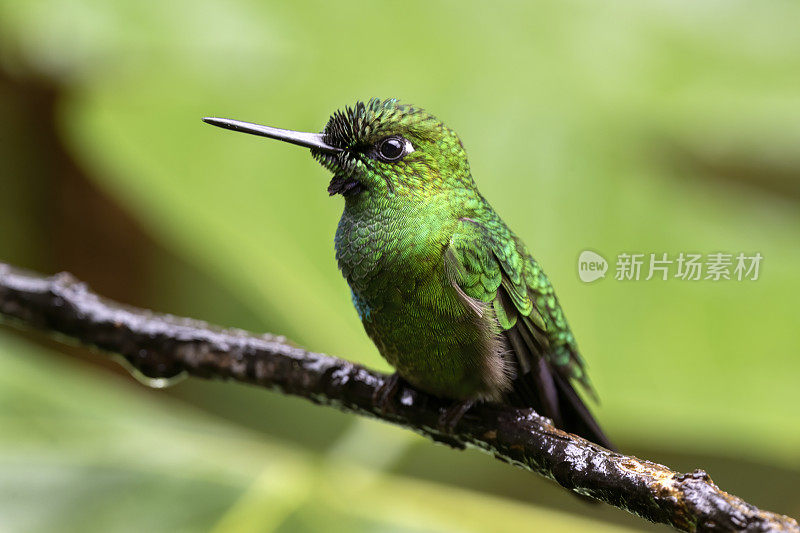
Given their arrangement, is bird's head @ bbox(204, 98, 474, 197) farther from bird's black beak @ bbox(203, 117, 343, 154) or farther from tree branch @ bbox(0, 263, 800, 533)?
tree branch @ bbox(0, 263, 800, 533)

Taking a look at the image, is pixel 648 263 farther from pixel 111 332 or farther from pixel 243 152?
pixel 243 152

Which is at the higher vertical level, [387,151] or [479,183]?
[479,183]

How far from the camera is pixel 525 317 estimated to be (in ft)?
2.93

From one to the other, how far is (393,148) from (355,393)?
35cm

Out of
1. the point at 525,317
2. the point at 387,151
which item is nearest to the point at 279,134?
the point at 387,151

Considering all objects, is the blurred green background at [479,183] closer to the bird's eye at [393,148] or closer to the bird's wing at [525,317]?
the bird's wing at [525,317]

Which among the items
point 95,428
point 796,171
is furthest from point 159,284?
point 796,171

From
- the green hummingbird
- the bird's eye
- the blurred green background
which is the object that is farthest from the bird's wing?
the blurred green background

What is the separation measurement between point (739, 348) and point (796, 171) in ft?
1.98

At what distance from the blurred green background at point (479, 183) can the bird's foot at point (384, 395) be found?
438 mm

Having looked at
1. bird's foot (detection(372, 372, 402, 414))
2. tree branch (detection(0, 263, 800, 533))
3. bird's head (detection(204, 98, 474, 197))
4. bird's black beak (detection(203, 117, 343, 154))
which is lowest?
tree branch (detection(0, 263, 800, 533))

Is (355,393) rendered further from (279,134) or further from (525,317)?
(279,134)

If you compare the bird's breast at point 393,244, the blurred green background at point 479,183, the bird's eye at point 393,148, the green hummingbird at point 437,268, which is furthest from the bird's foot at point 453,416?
the blurred green background at point 479,183

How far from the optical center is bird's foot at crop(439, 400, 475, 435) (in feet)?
3.09
